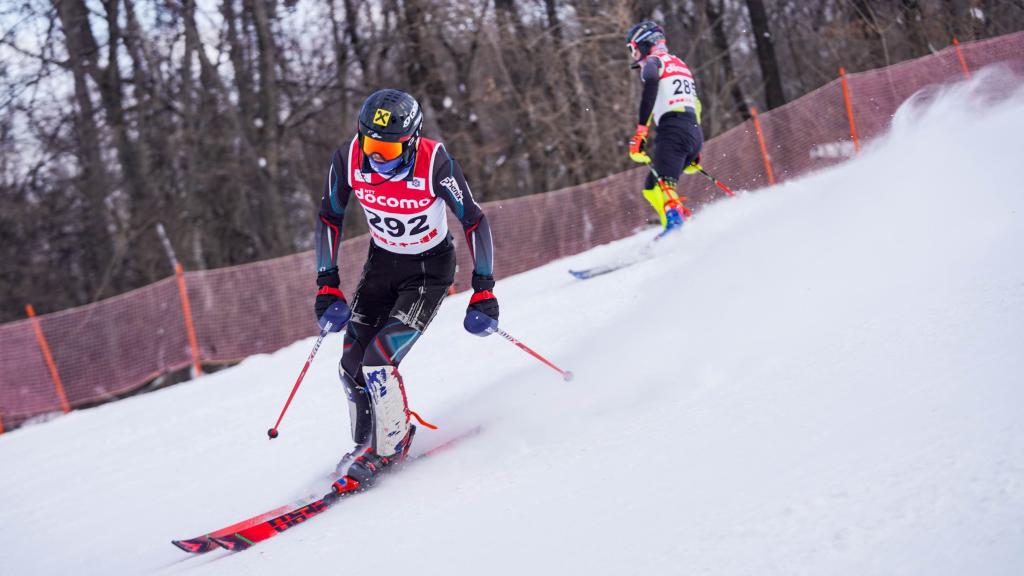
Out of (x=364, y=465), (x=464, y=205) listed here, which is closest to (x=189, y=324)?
(x=364, y=465)

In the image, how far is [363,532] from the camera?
131 inches

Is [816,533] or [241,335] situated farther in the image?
[241,335]

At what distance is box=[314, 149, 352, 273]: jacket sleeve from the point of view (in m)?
4.14

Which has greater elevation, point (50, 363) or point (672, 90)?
point (672, 90)

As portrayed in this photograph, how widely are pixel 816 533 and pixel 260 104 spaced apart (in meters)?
16.5

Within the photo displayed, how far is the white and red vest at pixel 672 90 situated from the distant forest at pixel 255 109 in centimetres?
785

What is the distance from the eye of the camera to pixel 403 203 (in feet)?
13.2

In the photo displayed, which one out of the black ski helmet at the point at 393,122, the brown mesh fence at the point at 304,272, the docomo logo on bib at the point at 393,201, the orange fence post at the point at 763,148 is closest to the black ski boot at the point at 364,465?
the docomo logo on bib at the point at 393,201

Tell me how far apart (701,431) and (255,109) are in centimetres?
1565

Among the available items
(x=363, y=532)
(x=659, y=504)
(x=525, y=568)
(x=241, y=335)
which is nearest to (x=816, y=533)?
(x=659, y=504)

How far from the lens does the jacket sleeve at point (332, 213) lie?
4145mm

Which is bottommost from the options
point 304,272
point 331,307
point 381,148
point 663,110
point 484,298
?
point 304,272

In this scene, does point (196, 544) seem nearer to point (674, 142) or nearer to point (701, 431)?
point (701, 431)

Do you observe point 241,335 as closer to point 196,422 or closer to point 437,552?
point 196,422
